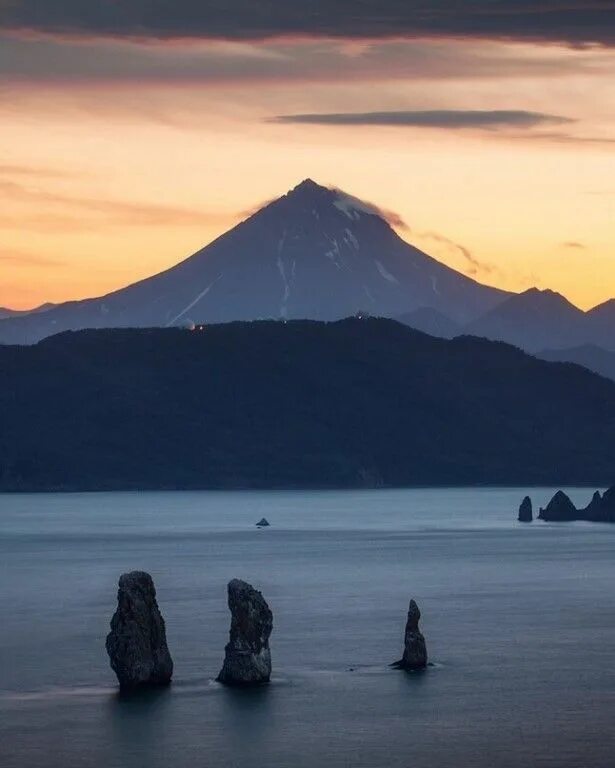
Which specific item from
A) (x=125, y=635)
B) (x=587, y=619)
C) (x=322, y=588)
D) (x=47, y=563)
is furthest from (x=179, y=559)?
(x=125, y=635)

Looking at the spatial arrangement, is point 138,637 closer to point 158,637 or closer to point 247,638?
point 158,637

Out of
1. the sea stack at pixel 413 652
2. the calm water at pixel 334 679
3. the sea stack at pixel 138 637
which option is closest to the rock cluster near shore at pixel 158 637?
Result: the sea stack at pixel 138 637

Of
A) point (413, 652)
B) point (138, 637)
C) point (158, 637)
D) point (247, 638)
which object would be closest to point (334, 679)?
point (413, 652)

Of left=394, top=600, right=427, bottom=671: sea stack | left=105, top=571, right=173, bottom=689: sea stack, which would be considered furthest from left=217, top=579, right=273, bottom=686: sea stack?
left=394, top=600, right=427, bottom=671: sea stack

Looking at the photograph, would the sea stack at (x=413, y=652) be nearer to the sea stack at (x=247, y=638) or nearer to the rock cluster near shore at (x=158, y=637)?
the rock cluster near shore at (x=158, y=637)

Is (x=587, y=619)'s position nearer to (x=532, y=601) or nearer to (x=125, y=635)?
(x=532, y=601)

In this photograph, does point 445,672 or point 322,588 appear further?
point 322,588
